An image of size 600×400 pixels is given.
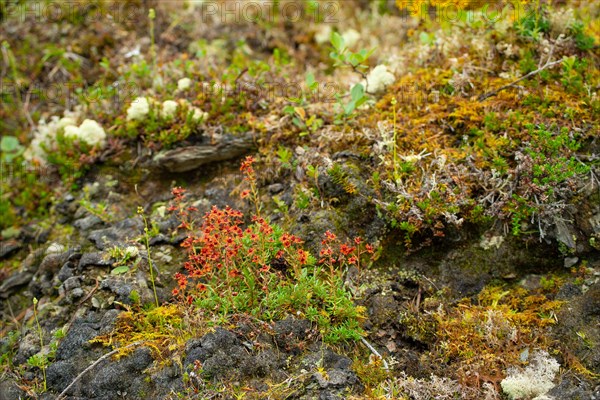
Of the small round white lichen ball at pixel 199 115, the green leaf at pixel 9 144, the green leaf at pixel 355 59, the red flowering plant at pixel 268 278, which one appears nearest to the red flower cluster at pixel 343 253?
the red flowering plant at pixel 268 278

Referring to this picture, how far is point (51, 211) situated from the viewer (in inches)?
223

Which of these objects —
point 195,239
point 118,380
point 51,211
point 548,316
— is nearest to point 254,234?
point 195,239

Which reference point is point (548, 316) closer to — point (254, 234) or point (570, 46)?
point (254, 234)

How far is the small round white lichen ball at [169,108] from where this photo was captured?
5.70 metres

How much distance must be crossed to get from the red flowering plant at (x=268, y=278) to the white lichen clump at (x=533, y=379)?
1021mm

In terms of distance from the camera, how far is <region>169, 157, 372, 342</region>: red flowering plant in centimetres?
393

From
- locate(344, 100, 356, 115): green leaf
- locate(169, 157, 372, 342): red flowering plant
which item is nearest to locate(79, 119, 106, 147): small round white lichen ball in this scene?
locate(169, 157, 372, 342): red flowering plant

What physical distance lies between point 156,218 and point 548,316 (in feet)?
11.0

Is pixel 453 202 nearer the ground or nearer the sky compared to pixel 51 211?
nearer the sky

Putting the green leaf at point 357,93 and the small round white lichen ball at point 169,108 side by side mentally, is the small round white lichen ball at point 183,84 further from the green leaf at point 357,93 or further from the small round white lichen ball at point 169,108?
the green leaf at point 357,93

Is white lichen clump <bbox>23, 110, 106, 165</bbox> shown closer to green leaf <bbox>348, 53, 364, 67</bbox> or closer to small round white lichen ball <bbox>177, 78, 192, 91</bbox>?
small round white lichen ball <bbox>177, 78, 192, 91</bbox>

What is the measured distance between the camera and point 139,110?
18.8 ft

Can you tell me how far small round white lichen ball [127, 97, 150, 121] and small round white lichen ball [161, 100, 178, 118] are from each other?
163 millimetres

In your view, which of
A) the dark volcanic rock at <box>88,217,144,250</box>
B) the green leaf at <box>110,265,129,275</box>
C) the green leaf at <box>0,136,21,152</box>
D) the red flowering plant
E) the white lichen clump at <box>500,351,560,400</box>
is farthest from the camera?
the green leaf at <box>0,136,21,152</box>
